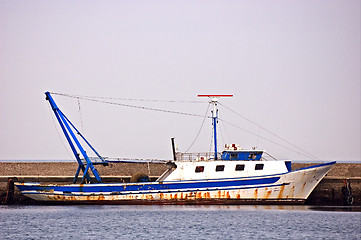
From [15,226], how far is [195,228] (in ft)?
31.8

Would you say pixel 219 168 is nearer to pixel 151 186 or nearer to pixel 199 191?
pixel 199 191

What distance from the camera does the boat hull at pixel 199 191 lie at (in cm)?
4378

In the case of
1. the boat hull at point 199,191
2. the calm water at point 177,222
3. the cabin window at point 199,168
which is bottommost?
the calm water at point 177,222

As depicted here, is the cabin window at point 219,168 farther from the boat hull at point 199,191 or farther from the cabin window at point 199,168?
the cabin window at point 199,168

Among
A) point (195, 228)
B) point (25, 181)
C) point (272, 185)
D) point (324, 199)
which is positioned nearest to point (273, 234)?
point (195, 228)

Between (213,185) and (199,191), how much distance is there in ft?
3.34

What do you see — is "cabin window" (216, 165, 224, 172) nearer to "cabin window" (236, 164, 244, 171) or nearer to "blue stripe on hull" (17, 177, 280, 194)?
"blue stripe on hull" (17, 177, 280, 194)

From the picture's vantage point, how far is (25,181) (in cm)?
4828

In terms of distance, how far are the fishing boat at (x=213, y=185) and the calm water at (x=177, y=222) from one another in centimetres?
89

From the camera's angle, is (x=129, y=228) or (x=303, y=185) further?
(x=303, y=185)

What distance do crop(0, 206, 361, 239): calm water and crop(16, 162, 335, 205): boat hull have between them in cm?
81

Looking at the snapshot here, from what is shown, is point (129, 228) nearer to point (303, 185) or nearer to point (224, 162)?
point (224, 162)

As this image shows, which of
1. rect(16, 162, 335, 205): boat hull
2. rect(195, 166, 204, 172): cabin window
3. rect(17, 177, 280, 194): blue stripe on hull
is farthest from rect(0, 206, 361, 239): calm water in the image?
rect(195, 166, 204, 172): cabin window

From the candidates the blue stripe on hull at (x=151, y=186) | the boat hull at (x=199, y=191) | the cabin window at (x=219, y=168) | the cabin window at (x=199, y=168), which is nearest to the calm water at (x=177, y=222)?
the boat hull at (x=199, y=191)
